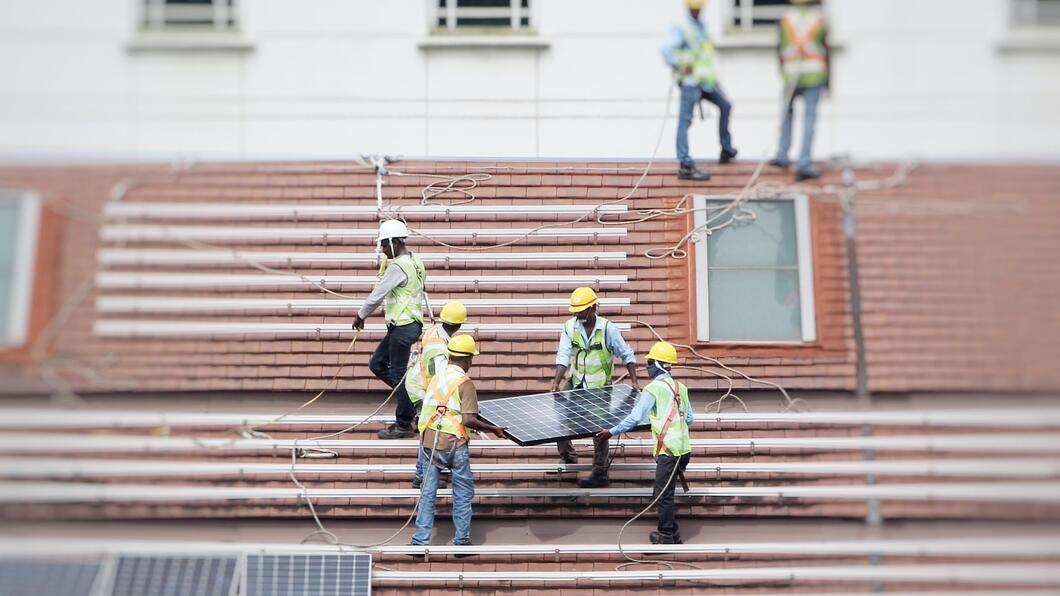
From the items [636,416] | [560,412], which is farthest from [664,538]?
[560,412]

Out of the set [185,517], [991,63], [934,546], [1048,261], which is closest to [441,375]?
[185,517]

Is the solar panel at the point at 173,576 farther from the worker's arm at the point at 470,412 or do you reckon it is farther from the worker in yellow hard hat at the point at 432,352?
the worker's arm at the point at 470,412

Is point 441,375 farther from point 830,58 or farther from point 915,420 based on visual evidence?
point 830,58

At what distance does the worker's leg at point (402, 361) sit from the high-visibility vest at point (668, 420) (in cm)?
260

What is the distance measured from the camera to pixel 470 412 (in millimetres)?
11883

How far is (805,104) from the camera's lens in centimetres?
1348

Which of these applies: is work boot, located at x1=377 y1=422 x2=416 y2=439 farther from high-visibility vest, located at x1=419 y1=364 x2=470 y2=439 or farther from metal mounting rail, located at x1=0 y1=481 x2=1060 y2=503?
high-visibility vest, located at x1=419 y1=364 x2=470 y2=439

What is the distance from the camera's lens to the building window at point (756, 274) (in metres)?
13.5

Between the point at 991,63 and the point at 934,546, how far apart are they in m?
5.31

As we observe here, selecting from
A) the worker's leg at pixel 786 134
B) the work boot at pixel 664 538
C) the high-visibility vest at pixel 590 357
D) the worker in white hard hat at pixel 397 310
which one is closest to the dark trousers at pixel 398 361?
the worker in white hard hat at pixel 397 310

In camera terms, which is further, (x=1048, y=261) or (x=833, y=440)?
(x=833, y=440)

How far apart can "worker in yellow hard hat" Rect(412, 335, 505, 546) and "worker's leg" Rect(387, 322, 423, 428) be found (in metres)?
0.83

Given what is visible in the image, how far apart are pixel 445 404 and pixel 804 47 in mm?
5708

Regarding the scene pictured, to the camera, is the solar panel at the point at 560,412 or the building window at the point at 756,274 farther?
the building window at the point at 756,274
